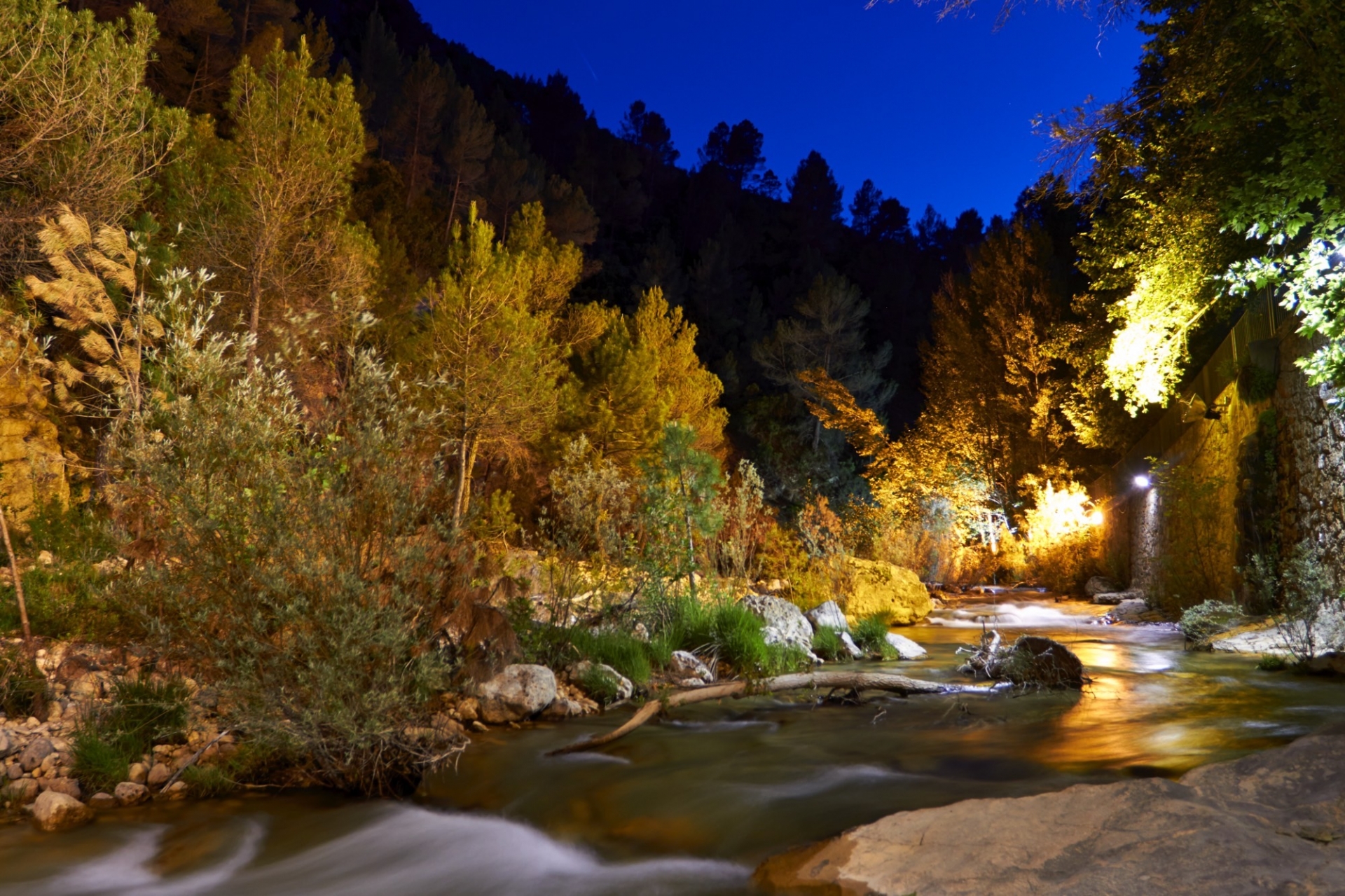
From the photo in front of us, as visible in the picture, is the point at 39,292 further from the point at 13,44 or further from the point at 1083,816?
the point at 1083,816

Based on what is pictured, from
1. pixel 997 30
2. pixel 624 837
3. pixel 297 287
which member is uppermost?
pixel 297 287

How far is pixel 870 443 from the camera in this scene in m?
22.0

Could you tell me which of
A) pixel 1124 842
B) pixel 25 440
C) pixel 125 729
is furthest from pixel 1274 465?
pixel 25 440

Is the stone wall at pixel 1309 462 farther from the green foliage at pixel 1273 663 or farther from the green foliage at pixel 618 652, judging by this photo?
the green foliage at pixel 618 652

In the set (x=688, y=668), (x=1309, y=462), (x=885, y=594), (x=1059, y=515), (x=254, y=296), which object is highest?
(x=254, y=296)

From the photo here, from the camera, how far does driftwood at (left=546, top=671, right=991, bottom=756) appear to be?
5.54 meters

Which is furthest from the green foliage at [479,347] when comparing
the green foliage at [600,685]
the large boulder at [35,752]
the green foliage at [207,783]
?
the green foliage at [207,783]

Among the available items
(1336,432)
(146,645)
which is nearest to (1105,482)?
(1336,432)

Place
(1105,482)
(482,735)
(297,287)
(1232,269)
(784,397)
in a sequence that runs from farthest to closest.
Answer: (784,397) < (1105,482) < (297,287) < (1232,269) < (482,735)

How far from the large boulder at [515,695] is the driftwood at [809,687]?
23.6 inches

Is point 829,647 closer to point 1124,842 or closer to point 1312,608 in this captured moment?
point 1312,608

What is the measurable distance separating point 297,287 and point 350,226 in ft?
4.37

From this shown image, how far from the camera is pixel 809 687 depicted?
238 inches

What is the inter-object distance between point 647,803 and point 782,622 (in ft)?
13.4
